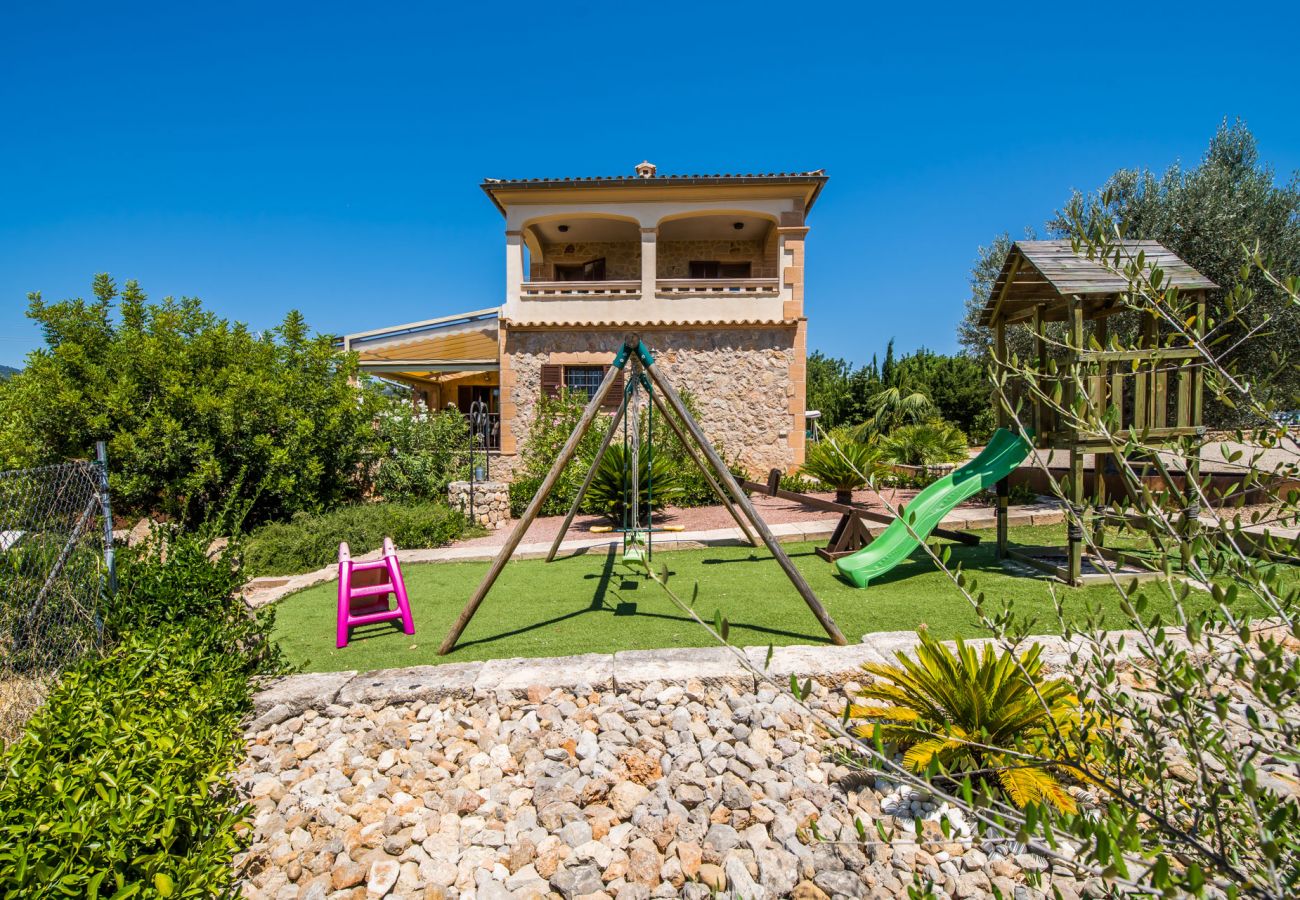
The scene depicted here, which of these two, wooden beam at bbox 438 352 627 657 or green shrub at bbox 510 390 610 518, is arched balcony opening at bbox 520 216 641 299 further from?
wooden beam at bbox 438 352 627 657

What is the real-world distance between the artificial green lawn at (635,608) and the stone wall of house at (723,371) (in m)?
7.02

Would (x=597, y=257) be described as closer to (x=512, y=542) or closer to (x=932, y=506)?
(x=932, y=506)

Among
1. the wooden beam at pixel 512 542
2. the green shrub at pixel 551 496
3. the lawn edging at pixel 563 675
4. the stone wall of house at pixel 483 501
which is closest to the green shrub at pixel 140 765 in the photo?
the lawn edging at pixel 563 675

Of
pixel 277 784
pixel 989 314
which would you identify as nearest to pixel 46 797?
pixel 277 784

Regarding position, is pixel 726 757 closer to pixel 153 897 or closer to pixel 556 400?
pixel 153 897

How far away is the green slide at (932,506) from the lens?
5.98 meters

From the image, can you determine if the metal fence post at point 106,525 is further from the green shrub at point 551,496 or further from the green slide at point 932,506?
the green shrub at point 551,496

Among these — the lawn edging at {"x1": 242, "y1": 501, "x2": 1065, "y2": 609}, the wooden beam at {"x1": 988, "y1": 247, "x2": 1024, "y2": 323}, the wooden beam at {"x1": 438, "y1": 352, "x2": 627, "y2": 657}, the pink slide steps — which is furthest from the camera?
the lawn edging at {"x1": 242, "y1": 501, "x2": 1065, "y2": 609}

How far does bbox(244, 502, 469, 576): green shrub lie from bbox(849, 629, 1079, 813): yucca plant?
6.82 m

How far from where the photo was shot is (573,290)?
14.7 metres

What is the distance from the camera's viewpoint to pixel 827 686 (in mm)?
3857

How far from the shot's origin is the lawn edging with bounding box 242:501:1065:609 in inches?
288

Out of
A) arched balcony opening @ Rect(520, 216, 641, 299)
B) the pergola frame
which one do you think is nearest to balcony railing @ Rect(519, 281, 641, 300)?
arched balcony opening @ Rect(520, 216, 641, 299)

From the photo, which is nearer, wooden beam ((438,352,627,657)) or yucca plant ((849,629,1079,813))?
yucca plant ((849,629,1079,813))
